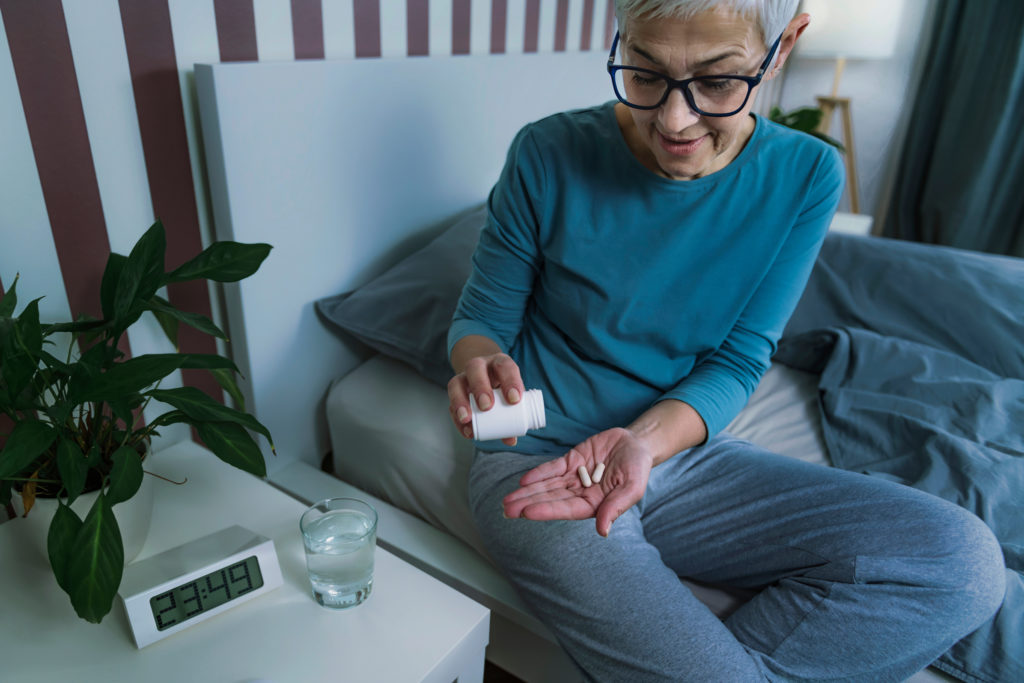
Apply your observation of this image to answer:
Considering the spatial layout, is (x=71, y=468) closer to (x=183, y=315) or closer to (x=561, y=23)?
(x=183, y=315)

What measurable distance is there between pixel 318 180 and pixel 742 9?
718 millimetres

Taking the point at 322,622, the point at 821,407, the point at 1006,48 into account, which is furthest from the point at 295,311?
the point at 1006,48

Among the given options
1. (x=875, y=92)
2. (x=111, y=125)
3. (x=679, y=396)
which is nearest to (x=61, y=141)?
(x=111, y=125)

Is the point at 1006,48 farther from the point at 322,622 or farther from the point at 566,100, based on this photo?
the point at 322,622

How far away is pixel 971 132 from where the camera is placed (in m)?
2.83

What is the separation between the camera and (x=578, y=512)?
76cm

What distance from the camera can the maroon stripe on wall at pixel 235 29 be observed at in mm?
992

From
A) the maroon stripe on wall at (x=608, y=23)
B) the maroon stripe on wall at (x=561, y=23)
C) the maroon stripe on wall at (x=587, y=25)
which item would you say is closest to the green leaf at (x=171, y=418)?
the maroon stripe on wall at (x=561, y=23)

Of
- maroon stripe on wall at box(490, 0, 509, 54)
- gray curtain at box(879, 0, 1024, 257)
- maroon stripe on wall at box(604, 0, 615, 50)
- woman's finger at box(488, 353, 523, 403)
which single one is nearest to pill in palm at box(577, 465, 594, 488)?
woman's finger at box(488, 353, 523, 403)

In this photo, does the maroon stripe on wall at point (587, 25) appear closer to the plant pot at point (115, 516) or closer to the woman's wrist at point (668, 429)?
the woman's wrist at point (668, 429)

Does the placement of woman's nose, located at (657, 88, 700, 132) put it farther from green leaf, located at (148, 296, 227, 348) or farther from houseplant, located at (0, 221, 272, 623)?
green leaf, located at (148, 296, 227, 348)

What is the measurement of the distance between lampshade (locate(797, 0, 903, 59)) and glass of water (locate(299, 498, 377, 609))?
277cm

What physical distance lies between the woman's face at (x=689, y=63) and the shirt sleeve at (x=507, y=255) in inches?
7.0

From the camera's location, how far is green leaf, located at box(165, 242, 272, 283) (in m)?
0.77
